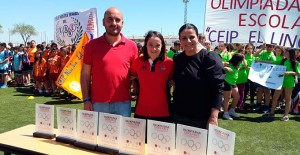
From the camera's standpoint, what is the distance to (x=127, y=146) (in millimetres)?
2441

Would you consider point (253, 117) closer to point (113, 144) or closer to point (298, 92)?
point (298, 92)

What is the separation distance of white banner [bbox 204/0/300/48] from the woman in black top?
2302 mm

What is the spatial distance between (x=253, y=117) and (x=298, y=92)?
1676 millimetres

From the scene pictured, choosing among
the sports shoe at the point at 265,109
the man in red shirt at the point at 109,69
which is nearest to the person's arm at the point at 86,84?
the man in red shirt at the point at 109,69

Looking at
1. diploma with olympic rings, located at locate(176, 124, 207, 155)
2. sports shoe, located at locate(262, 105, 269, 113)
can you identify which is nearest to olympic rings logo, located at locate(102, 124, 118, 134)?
diploma with olympic rings, located at locate(176, 124, 207, 155)

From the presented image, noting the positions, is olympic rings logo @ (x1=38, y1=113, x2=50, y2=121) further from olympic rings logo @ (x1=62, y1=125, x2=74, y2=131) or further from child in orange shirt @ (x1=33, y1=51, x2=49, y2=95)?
child in orange shirt @ (x1=33, y1=51, x2=49, y2=95)

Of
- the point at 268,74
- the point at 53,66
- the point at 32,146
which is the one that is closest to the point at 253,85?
the point at 268,74

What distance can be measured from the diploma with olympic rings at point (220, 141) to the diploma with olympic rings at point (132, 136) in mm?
535

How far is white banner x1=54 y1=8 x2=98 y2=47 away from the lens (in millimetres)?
7086

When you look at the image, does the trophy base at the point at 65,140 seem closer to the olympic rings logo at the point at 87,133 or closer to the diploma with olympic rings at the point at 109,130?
the olympic rings logo at the point at 87,133

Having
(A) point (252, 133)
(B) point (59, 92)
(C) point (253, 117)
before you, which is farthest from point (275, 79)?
(B) point (59, 92)

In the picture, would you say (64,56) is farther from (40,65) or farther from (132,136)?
(132,136)

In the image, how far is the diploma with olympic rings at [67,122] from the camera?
271 cm

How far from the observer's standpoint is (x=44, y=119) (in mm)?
2895
